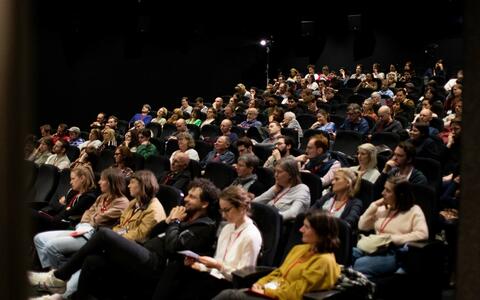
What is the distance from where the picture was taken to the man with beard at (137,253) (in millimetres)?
3863

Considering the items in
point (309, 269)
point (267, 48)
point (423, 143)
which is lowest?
point (309, 269)

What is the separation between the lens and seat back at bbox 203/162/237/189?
17.6 ft

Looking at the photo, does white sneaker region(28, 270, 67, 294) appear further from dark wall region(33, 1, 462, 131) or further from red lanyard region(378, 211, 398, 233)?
dark wall region(33, 1, 462, 131)

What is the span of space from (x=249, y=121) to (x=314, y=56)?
720 centimetres

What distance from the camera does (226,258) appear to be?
11.9 feet

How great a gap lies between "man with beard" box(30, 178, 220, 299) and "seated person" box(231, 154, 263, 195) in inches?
35.8

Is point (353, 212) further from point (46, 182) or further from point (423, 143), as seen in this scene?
point (46, 182)

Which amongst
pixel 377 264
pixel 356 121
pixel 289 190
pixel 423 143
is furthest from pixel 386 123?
pixel 377 264

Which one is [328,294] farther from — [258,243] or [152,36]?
[152,36]

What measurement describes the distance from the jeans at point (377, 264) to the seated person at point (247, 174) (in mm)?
1480

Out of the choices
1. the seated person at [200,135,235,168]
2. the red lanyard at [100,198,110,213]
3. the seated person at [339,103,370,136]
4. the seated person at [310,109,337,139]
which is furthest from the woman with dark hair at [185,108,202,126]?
the red lanyard at [100,198,110,213]

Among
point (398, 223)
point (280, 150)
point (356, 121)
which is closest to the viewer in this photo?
point (398, 223)

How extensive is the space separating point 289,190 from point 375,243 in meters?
0.96

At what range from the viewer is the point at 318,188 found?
470cm
